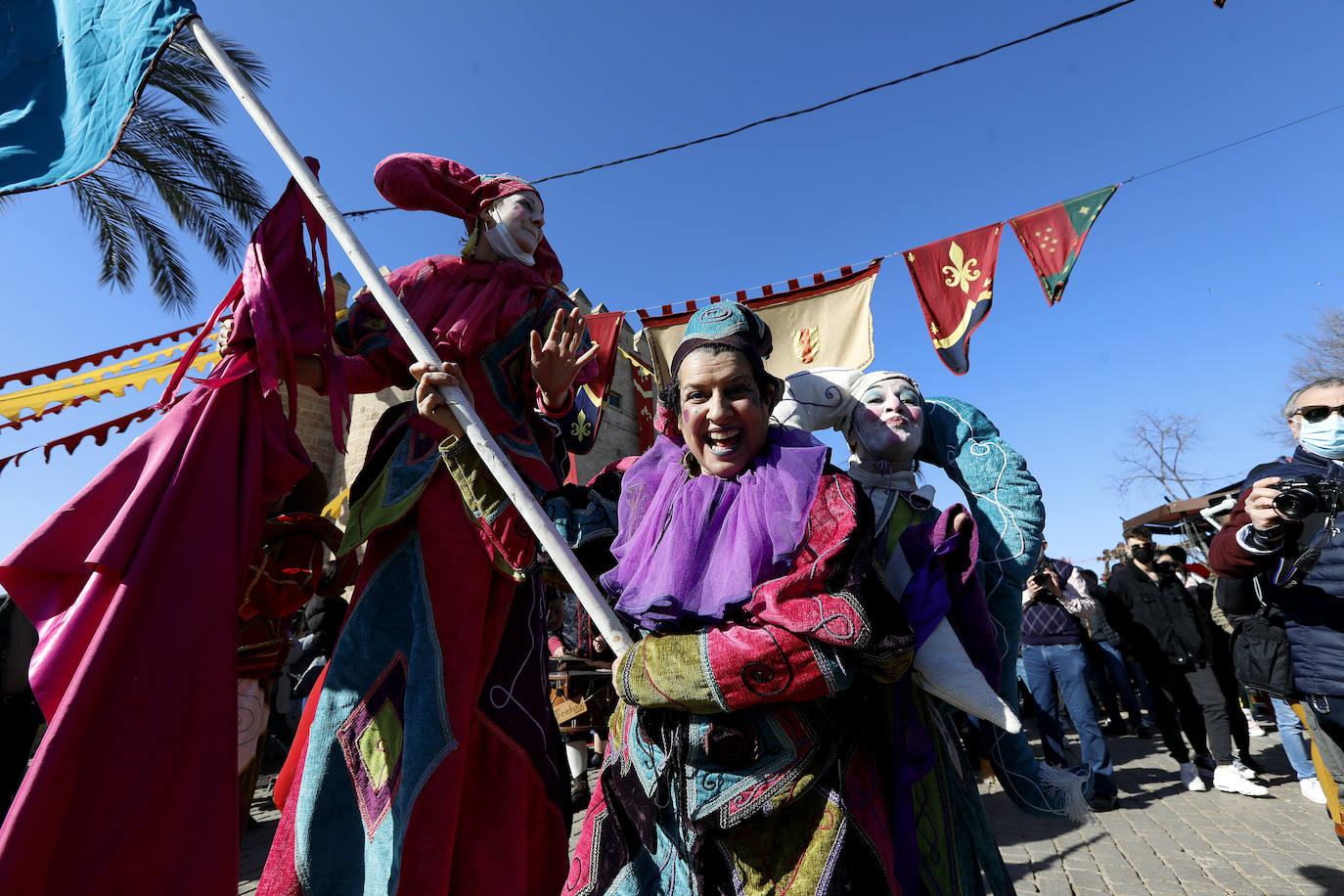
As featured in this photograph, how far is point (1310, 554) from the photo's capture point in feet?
8.43

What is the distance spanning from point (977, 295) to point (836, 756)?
17.3ft

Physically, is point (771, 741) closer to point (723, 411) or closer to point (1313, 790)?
point (723, 411)

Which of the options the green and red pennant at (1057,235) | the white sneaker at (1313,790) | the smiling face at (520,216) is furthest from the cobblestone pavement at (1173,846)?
the green and red pennant at (1057,235)

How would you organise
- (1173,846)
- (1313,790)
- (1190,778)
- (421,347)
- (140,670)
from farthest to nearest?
(1190,778)
(1313,790)
(1173,846)
(421,347)
(140,670)

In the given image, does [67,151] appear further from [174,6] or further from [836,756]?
[836,756]

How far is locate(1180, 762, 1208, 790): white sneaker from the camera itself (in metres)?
5.59

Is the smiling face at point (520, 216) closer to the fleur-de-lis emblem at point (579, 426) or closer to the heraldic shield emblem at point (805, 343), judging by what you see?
the fleur-de-lis emblem at point (579, 426)

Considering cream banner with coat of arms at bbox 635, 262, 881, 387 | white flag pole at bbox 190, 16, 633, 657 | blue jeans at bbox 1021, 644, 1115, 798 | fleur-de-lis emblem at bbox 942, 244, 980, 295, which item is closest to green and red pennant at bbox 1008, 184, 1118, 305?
fleur-de-lis emblem at bbox 942, 244, 980, 295

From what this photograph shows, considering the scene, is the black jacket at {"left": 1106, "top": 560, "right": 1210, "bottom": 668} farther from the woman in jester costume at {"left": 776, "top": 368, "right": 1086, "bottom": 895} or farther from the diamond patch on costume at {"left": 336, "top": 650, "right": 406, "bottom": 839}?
the diamond patch on costume at {"left": 336, "top": 650, "right": 406, "bottom": 839}

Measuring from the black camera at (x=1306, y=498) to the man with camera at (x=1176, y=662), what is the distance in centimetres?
365

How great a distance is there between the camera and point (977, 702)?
1.45m

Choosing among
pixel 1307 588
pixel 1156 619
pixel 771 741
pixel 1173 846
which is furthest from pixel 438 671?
pixel 1156 619

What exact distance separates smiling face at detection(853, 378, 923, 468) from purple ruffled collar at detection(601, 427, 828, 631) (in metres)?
0.43

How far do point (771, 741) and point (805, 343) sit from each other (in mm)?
4942
